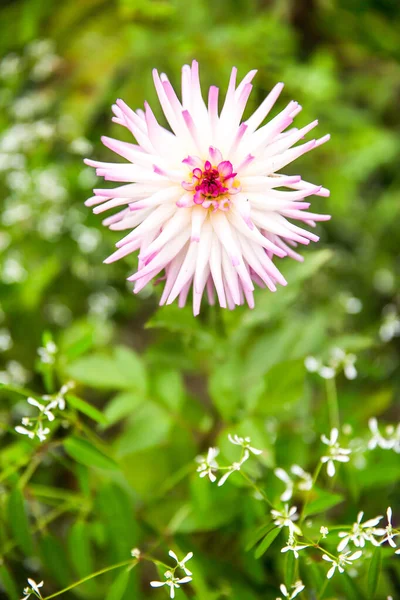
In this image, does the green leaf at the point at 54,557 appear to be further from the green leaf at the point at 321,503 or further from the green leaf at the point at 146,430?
the green leaf at the point at 321,503

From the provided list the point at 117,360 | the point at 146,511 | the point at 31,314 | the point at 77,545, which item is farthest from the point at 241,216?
the point at 31,314

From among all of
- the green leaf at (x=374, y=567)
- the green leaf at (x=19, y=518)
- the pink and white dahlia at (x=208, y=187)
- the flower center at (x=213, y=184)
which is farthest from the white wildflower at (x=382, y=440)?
the green leaf at (x=19, y=518)

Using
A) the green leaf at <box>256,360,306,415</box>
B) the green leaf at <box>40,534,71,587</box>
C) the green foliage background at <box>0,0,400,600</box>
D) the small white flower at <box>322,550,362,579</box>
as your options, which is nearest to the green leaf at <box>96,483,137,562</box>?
the green foliage background at <box>0,0,400,600</box>

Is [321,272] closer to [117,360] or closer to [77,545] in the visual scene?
[117,360]

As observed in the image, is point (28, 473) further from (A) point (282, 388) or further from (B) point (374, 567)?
(B) point (374, 567)

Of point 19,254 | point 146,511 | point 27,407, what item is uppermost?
point 19,254

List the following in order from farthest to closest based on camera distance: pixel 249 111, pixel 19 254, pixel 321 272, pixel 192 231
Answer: pixel 321 272
pixel 19 254
pixel 249 111
pixel 192 231
